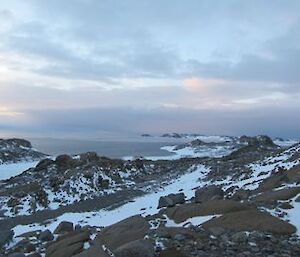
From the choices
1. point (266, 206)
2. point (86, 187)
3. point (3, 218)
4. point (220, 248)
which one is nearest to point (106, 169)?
point (86, 187)

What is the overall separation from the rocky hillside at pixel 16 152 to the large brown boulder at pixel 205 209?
54920mm

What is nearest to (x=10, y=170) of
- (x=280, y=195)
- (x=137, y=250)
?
(x=280, y=195)

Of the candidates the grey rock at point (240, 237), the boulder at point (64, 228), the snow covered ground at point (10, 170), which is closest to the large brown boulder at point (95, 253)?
the grey rock at point (240, 237)

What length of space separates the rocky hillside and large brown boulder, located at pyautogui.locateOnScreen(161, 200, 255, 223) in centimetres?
5492

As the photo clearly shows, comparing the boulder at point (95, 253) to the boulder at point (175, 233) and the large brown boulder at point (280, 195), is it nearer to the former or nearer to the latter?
the boulder at point (175, 233)

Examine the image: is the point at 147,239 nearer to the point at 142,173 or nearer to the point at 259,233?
the point at 259,233

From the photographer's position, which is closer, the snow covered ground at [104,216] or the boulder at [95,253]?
the boulder at [95,253]

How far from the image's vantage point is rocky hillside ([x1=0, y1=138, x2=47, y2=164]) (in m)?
68.0

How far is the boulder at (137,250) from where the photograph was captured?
9641mm

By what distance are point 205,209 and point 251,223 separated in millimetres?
2193

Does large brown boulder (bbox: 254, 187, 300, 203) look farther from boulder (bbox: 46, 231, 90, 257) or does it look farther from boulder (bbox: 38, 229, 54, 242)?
boulder (bbox: 38, 229, 54, 242)

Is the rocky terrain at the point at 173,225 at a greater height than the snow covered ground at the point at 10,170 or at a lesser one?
greater

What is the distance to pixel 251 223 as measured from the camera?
1130 cm

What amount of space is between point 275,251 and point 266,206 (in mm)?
3397
